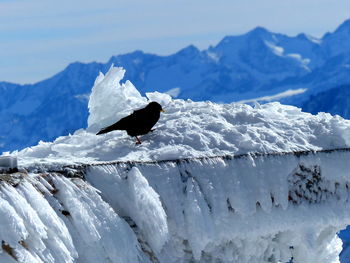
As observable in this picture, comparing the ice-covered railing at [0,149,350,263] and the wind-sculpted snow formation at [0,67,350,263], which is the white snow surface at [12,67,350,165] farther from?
the ice-covered railing at [0,149,350,263]

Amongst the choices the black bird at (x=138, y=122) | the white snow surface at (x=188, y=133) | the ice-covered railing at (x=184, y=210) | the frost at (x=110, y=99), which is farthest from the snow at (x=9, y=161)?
the frost at (x=110, y=99)

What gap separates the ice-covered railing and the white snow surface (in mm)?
302

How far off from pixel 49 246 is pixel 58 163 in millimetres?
1574

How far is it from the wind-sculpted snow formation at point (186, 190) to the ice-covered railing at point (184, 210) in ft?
0.04

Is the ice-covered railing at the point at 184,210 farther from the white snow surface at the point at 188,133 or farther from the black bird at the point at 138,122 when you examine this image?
the black bird at the point at 138,122

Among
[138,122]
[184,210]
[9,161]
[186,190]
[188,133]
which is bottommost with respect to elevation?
[184,210]

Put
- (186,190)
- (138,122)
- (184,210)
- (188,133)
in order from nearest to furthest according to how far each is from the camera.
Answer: (184,210) < (186,190) < (138,122) < (188,133)

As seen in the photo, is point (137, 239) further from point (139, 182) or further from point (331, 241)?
point (331, 241)

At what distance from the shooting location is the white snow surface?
8.86 metres

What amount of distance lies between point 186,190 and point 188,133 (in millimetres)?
1112

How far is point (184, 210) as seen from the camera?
322 inches

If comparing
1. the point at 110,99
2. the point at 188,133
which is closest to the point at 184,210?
the point at 188,133

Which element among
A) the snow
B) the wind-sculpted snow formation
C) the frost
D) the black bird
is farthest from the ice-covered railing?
the frost

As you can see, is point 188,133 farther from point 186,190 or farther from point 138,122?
point 186,190
